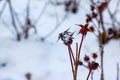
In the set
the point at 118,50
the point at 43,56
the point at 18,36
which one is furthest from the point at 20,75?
the point at 118,50

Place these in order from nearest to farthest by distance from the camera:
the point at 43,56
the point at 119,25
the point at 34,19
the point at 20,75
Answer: the point at 20,75
the point at 43,56
the point at 119,25
the point at 34,19

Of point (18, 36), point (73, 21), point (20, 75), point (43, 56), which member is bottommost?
point (20, 75)

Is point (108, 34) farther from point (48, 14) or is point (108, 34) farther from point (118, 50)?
point (48, 14)

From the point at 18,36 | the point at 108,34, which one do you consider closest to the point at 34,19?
the point at 18,36

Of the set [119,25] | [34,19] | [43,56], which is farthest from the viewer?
[34,19]

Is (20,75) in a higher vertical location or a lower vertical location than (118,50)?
lower

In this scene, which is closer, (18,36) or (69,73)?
(69,73)

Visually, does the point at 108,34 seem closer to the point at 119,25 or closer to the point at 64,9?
the point at 119,25
